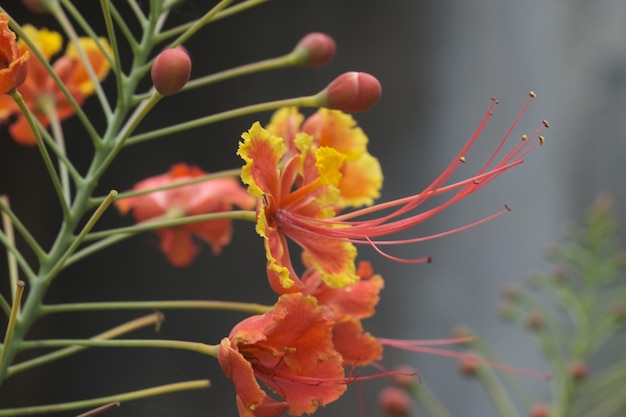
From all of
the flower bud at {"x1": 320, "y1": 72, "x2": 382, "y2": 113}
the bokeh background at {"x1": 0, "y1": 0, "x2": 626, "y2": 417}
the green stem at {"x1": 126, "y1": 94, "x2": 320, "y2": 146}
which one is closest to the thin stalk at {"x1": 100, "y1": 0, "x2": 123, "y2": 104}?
the green stem at {"x1": 126, "y1": 94, "x2": 320, "y2": 146}

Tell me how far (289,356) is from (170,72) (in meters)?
0.23

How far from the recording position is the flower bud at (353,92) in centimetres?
66

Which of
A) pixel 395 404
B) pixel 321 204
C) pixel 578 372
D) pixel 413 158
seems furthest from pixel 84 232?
pixel 413 158

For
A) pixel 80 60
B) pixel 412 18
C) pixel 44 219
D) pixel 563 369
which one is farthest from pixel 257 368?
pixel 412 18

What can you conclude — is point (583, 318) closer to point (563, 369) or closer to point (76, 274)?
point (563, 369)

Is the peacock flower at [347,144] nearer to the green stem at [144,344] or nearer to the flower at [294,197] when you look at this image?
the flower at [294,197]

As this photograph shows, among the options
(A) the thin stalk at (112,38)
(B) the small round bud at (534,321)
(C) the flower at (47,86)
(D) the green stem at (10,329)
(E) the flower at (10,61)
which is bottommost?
(D) the green stem at (10,329)

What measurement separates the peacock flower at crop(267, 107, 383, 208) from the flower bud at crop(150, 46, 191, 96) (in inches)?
8.4

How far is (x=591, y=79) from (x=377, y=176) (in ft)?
7.97

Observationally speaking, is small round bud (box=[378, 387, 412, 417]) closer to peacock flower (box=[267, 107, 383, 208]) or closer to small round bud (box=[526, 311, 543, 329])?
small round bud (box=[526, 311, 543, 329])

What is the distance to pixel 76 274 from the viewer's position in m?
1.97

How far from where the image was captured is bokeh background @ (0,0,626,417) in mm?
1900

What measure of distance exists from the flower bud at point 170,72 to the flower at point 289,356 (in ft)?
0.57

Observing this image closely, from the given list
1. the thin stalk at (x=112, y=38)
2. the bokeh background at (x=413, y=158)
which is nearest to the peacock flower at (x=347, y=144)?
the thin stalk at (x=112, y=38)
